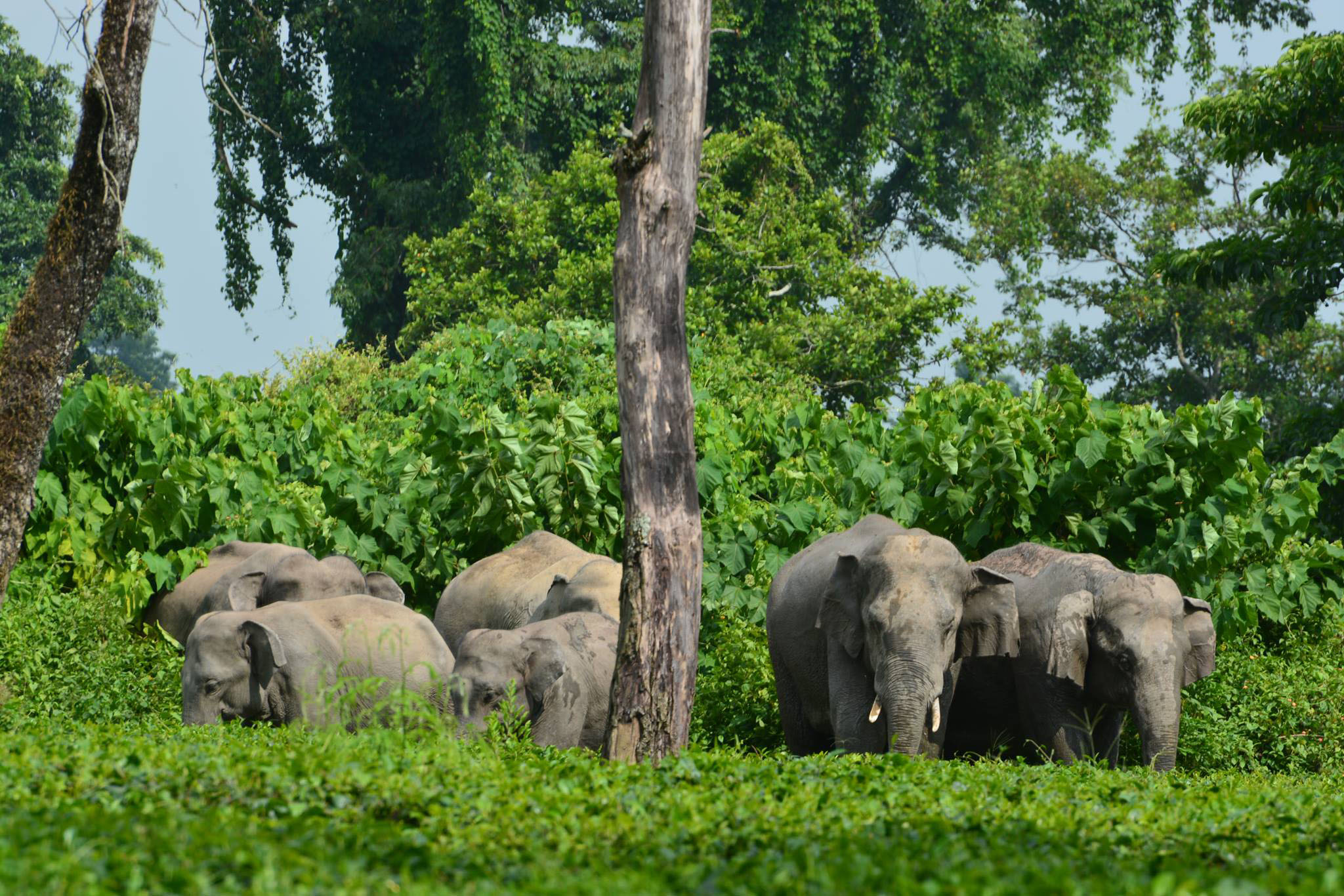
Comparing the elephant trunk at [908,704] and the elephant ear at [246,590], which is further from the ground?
the elephant ear at [246,590]

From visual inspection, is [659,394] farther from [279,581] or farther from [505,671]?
[279,581]

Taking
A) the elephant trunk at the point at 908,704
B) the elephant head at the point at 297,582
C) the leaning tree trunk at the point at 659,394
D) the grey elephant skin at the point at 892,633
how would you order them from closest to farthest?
1. the leaning tree trunk at the point at 659,394
2. the elephant trunk at the point at 908,704
3. the grey elephant skin at the point at 892,633
4. the elephant head at the point at 297,582

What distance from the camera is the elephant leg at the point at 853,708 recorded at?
32.8ft

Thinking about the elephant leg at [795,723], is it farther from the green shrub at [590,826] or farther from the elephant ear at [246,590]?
the elephant ear at [246,590]

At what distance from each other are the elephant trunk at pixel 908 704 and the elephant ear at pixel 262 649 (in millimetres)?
4067

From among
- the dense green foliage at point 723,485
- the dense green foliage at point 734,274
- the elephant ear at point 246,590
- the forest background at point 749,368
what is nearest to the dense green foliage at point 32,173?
the forest background at point 749,368

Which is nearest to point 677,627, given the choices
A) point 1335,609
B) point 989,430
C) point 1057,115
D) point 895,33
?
point 989,430

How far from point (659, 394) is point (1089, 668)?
3.68m

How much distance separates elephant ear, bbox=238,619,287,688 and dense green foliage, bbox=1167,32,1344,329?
1268 cm

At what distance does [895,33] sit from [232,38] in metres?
14.6

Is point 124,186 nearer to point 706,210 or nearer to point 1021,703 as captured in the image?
point 1021,703

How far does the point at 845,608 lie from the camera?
10.1 meters

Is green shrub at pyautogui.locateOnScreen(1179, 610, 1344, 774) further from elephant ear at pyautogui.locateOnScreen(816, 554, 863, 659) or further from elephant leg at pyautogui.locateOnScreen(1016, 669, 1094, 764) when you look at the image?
elephant ear at pyautogui.locateOnScreen(816, 554, 863, 659)

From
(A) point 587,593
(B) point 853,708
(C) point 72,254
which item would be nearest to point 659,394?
(B) point 853,708
